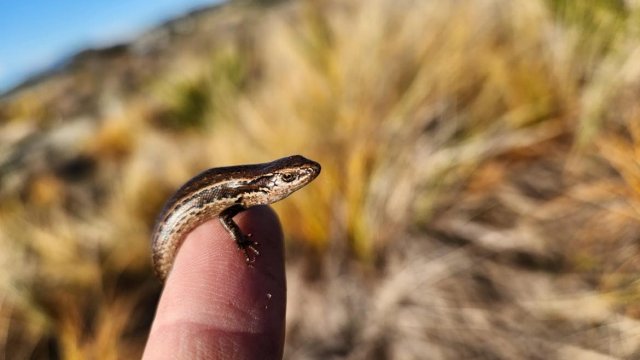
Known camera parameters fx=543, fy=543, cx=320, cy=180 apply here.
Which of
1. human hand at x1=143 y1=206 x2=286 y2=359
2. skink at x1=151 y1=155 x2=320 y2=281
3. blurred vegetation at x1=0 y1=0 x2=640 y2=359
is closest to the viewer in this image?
human hand at x1=143 y1=206 x2=286 y2=359

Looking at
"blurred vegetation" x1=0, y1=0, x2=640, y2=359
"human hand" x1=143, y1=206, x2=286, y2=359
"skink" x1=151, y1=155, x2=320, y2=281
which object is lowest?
"human hand" x1=143, y1=206, x2=286, y2=359

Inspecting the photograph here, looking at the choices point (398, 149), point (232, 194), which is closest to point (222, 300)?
point (232, 194)

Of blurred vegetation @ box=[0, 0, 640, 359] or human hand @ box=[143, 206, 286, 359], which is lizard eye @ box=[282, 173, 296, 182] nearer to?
human hand @ box=[143, 206, 286, 359]

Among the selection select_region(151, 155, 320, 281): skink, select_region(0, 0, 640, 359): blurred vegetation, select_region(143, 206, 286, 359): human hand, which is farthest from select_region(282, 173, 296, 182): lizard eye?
select_region(0, 0, 640, 359): blurred vegetation

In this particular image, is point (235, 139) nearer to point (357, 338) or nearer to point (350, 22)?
point (350, 22)

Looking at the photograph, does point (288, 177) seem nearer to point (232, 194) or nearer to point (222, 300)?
point (232, 194)

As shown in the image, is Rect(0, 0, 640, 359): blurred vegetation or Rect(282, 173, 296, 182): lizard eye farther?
Rect(0, 0, 640, 359): blurred vegetation

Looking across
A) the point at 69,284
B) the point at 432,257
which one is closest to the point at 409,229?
the point at 432,257
